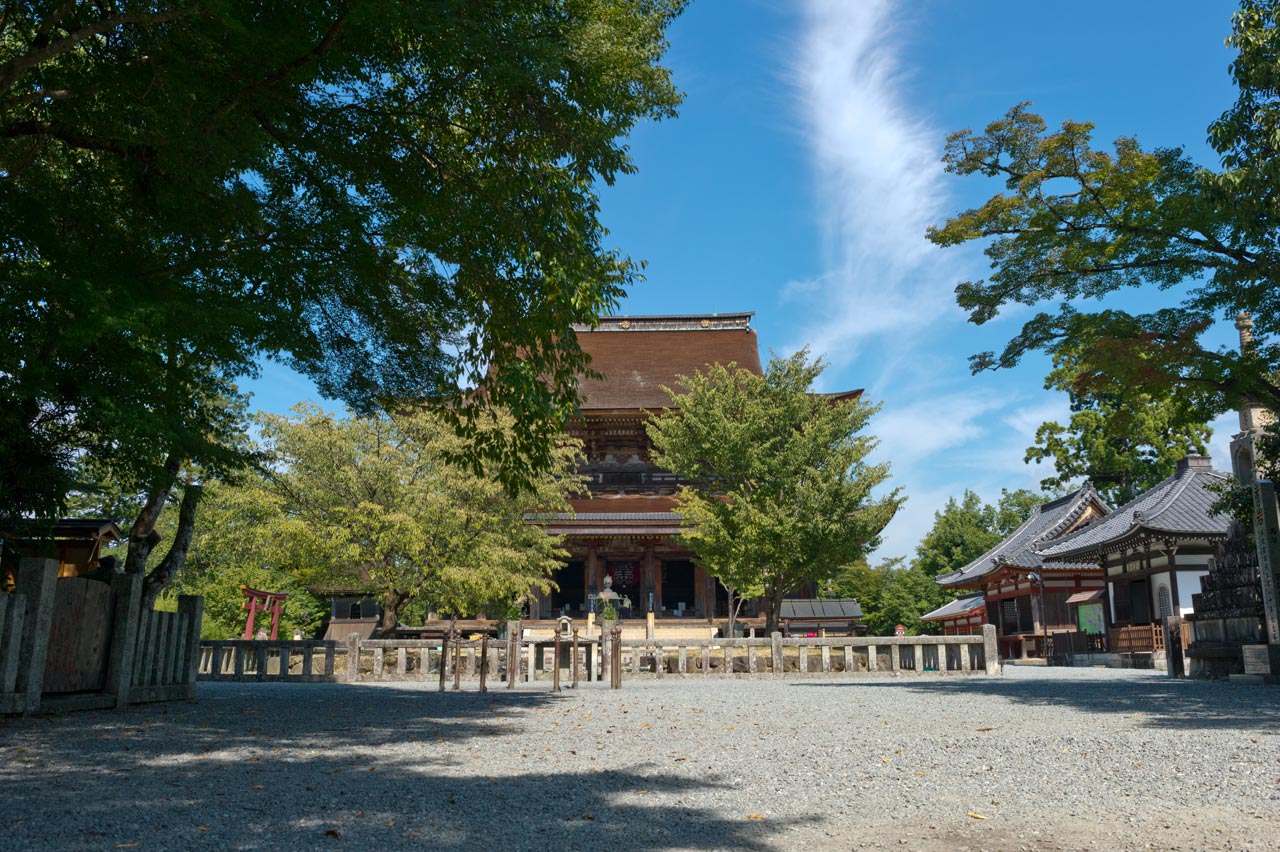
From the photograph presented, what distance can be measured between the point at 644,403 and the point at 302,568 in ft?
46.5

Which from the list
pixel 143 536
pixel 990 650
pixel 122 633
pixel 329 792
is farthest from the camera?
pixel 990 650

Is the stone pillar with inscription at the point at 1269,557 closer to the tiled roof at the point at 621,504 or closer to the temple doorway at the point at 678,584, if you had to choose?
the tiled roof at the point at 621,504

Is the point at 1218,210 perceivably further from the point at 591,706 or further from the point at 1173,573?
the point at 1173,573

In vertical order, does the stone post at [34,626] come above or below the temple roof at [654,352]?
below

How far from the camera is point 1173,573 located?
23.8 m

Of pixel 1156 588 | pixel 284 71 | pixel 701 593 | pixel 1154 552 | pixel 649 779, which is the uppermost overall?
pixel 284 71

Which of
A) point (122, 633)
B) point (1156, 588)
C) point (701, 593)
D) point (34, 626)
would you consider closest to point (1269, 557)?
point (1156, 588)

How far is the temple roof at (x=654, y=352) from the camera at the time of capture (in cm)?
3356

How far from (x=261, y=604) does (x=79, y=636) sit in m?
22.4

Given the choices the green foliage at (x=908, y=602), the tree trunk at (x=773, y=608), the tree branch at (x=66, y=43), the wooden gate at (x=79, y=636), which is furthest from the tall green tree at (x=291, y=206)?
the green foliage at (x=908, y=602)

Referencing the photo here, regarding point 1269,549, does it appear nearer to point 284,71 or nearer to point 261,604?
point 284,71

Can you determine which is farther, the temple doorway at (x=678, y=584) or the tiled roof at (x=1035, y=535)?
the temple doorway at (x=678, y=584)

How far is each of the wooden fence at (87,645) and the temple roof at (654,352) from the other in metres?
21.2

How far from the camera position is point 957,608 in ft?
137
